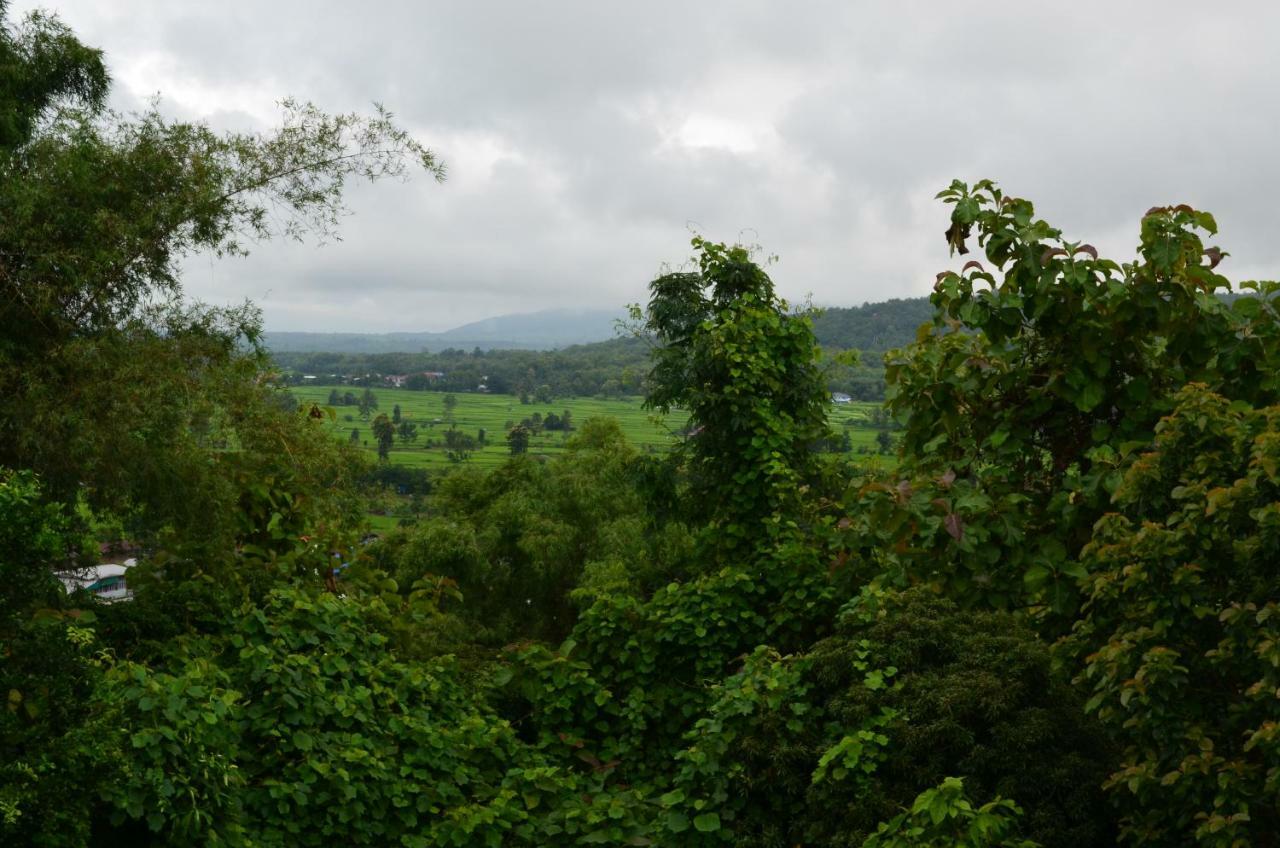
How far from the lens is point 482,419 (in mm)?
77125

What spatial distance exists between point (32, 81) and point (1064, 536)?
7.94 m

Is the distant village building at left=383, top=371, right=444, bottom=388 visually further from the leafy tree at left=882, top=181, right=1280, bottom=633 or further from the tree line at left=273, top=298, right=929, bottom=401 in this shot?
the leafy tree at left=882, top=181, right=1280, bottom=633

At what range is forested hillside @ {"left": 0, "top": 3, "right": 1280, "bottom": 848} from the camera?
417 cm

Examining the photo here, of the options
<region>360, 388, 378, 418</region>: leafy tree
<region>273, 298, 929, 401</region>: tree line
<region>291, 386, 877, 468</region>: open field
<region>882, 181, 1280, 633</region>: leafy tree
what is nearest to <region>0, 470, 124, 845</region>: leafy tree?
<region>882, 181, 1280, 633</region>: leafy tree

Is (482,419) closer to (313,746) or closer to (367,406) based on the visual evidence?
(367,406)

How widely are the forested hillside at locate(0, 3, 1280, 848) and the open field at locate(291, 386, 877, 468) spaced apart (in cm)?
3593

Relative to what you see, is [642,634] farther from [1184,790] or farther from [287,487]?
[1184,790]

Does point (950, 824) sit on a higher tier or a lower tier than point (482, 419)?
higher

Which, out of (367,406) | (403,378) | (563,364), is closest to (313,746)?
(367,406)

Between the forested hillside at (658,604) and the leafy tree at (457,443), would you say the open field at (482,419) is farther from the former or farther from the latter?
the forested hillside at (658,604)

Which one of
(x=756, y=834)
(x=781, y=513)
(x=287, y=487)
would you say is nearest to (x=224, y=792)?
(x=756, y=834)

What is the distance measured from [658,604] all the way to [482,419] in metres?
69.5

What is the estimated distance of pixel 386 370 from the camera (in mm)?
93250

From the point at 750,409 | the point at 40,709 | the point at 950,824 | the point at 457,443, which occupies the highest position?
the point at 750,409
